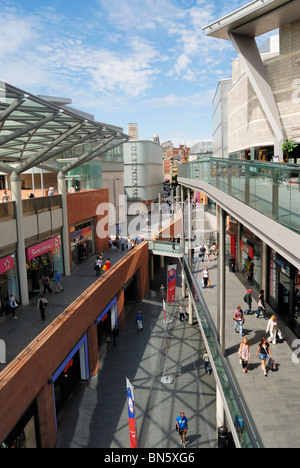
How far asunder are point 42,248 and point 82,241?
246 inches

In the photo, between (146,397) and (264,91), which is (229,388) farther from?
(264,91)

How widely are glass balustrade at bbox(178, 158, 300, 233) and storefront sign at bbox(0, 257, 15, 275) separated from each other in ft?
29.1

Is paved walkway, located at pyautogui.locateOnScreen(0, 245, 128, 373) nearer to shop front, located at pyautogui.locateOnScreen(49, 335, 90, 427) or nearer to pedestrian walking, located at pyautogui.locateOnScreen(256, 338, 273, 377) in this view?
shop front, located at pyautogui.locateOnScreen(49, 335, 90, 427)

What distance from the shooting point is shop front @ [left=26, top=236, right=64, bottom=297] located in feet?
57.1

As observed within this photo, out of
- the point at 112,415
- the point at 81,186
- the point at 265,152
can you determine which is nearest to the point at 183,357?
the point at 112,415

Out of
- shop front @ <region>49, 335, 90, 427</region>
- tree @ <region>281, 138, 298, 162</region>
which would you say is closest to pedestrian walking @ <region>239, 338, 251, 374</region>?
shop front @ <region>49, 335, 90, 427</region>

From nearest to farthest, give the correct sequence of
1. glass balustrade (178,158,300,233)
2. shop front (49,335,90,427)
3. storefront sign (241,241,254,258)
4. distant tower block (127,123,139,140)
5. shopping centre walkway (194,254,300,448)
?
glass balustrade (178,158,300,233), shopping centre walkway (194,254,300,448), shop front (49,335,90,427), storefront sign (241,241,254,258), distant tower block (127,123,139,140)

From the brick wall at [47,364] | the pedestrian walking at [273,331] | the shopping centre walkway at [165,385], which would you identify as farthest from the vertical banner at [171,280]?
the pedestrian walking at [273,331]

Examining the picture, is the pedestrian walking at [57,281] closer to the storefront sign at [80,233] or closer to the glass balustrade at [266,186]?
the storefront sign at [80,233]

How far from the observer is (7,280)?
1546 cm

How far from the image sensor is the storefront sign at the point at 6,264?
48.3ft

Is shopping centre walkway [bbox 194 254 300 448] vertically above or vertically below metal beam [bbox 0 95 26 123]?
below

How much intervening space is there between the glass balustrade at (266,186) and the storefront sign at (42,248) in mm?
9659
